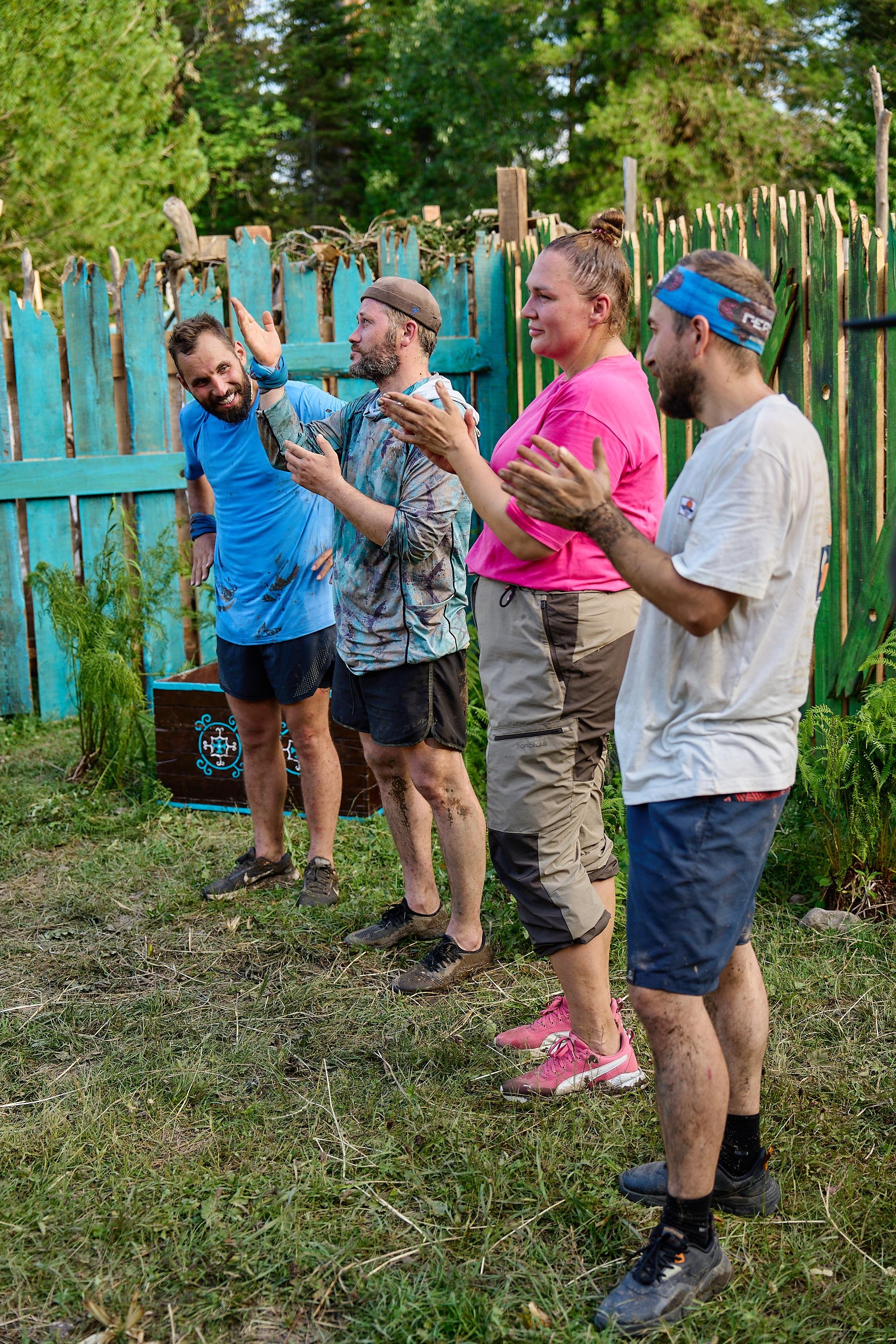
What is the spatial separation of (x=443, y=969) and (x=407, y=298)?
2098 mm

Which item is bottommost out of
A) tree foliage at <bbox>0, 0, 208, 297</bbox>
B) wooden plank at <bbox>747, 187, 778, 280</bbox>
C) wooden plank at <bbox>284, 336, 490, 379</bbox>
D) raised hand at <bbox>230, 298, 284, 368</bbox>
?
raised hand at <bbox>230, 298, 284, 368</bbox>

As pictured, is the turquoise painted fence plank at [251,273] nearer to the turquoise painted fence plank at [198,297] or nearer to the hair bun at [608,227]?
the turquoise painted fence plank at [198,297]

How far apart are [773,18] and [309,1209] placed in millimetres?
25816

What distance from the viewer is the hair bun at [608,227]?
2881 mm

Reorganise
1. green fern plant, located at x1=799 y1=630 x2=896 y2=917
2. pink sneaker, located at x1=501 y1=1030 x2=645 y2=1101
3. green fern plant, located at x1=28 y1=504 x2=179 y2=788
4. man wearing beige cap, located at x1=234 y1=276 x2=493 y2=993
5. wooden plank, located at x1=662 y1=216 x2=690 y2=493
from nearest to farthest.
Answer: pink sneaker, located at x1=501 y1=1030 x2=645 y2=1101 < man wearing beige cap, located at x1=234 y1=276 x2=493 y2=993 < green fern plant, located at x1=799 y1=630 x2=896 y2=917 < wooden plank, located at x1=662 y1=216 x2=690 y2=493 < green fern plant, located at x1=28 y1=504 x2=179 y2=788

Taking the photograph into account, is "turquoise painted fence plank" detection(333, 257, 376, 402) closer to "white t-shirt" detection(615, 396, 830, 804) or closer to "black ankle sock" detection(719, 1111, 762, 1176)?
"white t-shirt" detection(615, 396, 830, 804)

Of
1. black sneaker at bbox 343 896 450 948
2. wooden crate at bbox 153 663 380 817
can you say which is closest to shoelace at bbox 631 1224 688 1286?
black sneaker at bbox 343 896 450 948

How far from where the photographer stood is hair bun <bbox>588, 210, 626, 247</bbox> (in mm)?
2881

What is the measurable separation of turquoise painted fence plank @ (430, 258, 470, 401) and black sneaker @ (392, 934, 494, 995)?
12.3 ft

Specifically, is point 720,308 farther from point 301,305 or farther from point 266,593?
point 301,305

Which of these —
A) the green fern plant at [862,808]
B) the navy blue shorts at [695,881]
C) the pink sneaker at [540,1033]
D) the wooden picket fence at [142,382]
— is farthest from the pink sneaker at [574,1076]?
the wooden picket fence at [142,382]

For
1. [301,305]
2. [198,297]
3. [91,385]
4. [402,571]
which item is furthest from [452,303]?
[402,571]

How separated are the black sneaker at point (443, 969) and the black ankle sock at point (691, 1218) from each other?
1488 millimetres

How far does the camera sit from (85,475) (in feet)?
22.0
